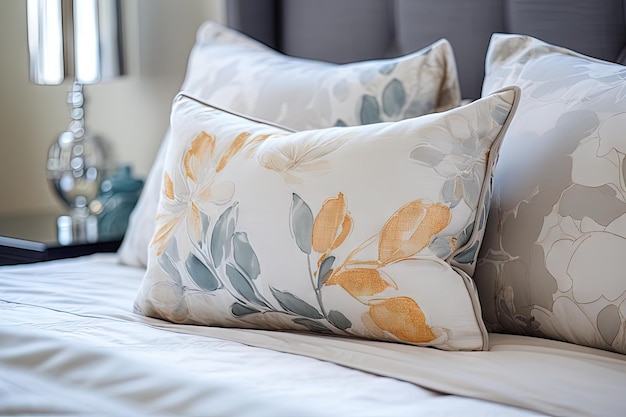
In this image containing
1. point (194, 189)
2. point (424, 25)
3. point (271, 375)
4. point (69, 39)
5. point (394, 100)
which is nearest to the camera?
point (271, 375)

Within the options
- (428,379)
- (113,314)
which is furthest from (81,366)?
(428,379)

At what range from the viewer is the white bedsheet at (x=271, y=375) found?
855mm

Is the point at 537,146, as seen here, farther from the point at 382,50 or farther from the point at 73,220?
the point at 73,220

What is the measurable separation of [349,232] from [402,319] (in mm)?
127

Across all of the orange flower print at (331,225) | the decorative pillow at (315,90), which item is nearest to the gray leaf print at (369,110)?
the decorative pillow at (315,90)

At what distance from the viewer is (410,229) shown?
105cm

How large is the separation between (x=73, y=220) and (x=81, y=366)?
137cm

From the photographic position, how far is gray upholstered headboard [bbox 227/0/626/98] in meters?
1.54

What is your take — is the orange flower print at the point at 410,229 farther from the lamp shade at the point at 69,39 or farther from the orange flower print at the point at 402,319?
the lamp shade at the point at 69,39

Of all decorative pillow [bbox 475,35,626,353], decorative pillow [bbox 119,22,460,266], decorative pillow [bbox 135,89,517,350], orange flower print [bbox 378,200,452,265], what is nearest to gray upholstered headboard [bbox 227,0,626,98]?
decorative pillow [bbox 119,22,460,266]

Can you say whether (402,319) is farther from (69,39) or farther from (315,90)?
(69,39)

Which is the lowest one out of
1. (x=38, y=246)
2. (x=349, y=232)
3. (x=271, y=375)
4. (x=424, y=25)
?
(x=38, y=246)

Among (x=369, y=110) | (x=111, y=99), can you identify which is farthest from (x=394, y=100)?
(x=111, y=99)

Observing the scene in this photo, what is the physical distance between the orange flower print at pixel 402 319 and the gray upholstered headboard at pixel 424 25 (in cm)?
75
